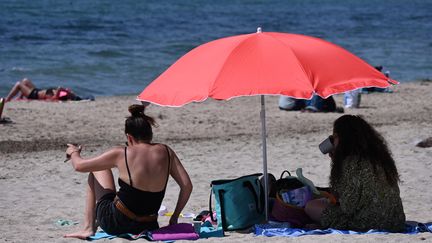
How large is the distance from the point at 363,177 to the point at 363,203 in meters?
0.20

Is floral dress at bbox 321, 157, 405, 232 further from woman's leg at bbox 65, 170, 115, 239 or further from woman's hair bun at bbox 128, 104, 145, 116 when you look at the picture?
woman's leg at bbox 65, 170, 115, 239

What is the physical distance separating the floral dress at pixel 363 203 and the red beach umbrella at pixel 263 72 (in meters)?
0.60

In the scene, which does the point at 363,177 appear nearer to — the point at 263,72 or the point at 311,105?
the point at 263,72

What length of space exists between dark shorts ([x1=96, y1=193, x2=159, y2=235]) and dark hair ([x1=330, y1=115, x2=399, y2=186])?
144 cm

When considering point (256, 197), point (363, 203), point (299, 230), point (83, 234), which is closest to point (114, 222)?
point (83, 234)

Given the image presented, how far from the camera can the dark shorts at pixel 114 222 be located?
21.0 ft

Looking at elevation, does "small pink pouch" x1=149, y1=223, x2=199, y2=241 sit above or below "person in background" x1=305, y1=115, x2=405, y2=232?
below

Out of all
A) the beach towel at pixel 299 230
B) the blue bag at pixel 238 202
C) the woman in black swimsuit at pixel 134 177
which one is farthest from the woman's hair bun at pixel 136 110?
the beach towel at pixel 299 230

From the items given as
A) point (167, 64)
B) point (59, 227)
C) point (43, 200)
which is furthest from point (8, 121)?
point (167, 64)

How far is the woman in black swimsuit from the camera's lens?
630 centimetres

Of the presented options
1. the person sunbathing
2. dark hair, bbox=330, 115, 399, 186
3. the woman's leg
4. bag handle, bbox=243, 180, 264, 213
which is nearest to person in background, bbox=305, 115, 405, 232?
dark hair, bbox=330, 115, 399, 186

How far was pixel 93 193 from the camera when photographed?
6.61 m

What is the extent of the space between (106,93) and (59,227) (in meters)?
11.1

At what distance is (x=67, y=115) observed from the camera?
45.0ft
